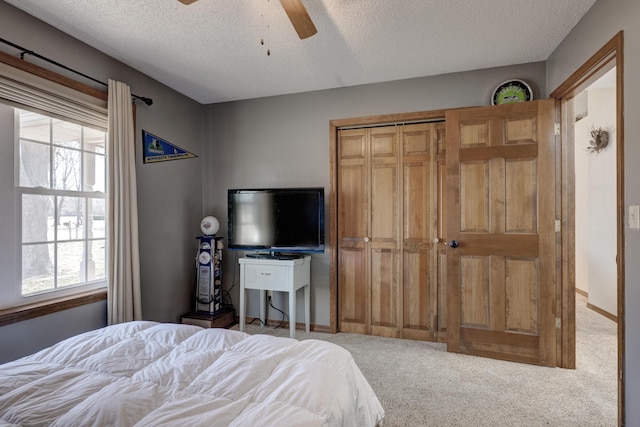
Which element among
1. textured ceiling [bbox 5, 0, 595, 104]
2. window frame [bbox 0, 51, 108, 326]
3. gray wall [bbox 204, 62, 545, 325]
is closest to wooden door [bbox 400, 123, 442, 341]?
gray wall [bbox 204, 62, 545, 325]

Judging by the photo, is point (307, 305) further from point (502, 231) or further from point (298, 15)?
point (298, 15)

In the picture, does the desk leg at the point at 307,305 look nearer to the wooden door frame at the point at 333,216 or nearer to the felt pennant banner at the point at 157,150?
the wooden door frame at the point at 333,216

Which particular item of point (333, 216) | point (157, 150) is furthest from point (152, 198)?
point (333, 216)

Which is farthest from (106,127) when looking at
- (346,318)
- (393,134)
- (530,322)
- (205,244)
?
(530,322)

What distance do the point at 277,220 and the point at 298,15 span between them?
6.52ft

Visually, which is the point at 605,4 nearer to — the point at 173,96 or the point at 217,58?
the point at 217,58

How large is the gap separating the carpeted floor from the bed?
785 millimetres

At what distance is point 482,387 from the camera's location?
228 centimetres

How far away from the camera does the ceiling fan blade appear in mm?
1619

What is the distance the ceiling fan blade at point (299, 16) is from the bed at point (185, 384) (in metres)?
1.69

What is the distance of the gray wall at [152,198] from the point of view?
210cm

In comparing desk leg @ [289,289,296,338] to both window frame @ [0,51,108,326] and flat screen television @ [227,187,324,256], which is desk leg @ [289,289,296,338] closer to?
flat screen television @ [227,187,324,256]

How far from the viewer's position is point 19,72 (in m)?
2.04

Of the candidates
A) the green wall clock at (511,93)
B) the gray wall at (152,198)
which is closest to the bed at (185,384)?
the gray wall at (152,198)
